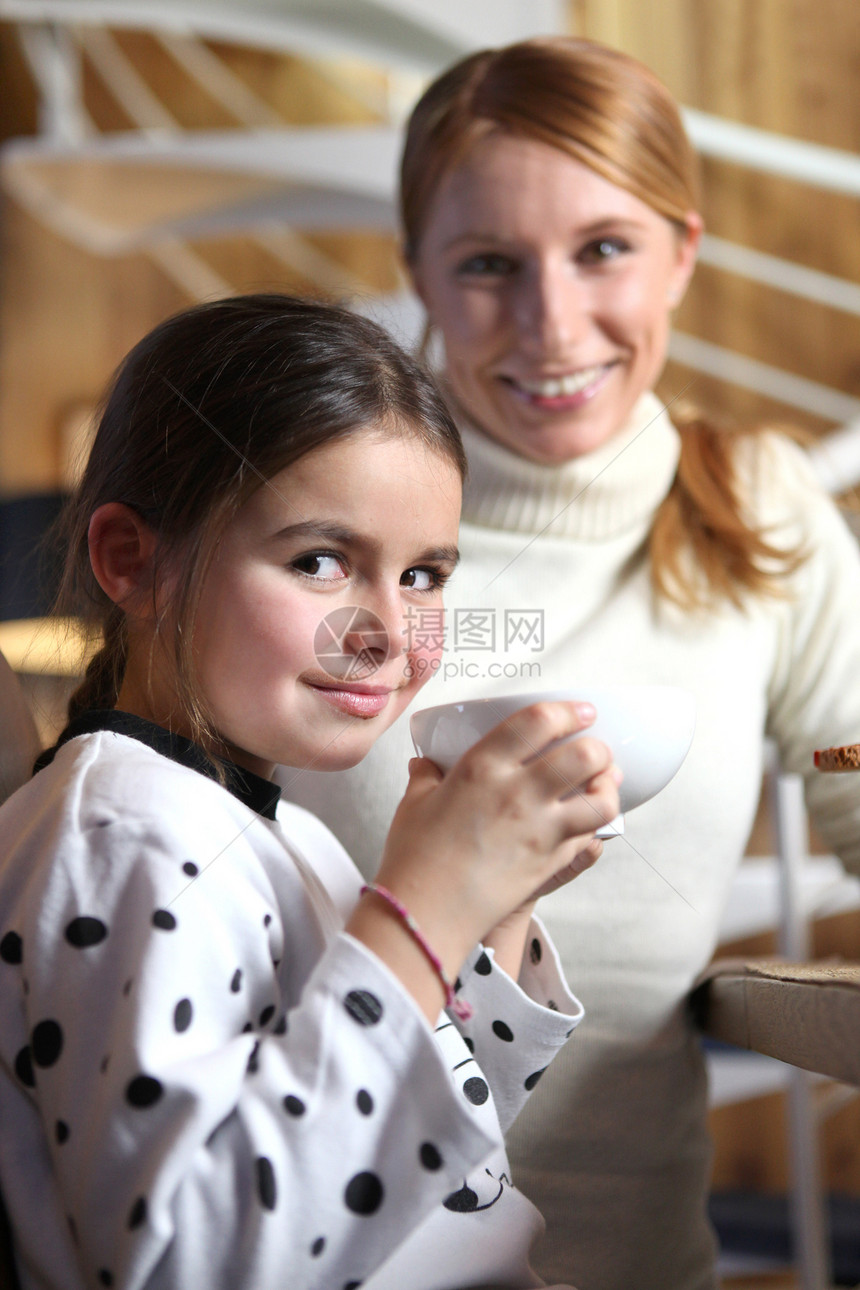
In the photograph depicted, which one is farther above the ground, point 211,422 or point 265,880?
point 211,422

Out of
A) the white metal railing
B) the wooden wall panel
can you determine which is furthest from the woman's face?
the wooden wall panel

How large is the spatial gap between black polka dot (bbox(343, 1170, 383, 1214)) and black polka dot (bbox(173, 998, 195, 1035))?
75 millimetres

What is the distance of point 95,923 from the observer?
398 mm

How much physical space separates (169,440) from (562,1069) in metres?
0.36

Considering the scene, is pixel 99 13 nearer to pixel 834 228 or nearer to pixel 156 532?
pixel 834 228

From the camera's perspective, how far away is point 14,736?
20.9 inches

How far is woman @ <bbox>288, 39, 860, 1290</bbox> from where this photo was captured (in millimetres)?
635

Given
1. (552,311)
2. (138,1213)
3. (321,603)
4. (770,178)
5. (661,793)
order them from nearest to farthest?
(138,1213) → (321,603) → (661,793) → (552,311) → (770,178)

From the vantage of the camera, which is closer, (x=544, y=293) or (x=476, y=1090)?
(x=476, y=1090)

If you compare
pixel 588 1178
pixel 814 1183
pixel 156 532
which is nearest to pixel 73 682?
pixel 156 532

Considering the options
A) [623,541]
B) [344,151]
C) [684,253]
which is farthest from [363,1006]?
[344,151]

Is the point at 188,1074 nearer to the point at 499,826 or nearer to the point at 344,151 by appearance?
the point at 499,826

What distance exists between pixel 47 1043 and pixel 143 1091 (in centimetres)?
5

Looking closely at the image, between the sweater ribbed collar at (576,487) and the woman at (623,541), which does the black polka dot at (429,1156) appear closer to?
the woman at (623,541)
